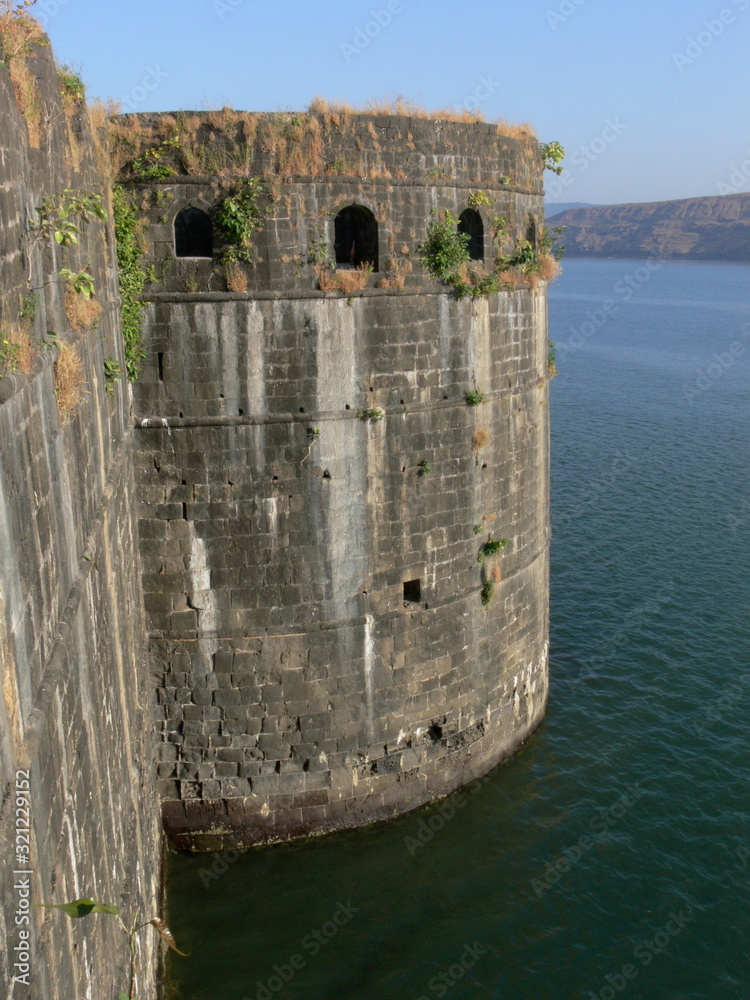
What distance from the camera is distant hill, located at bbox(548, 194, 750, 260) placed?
161m

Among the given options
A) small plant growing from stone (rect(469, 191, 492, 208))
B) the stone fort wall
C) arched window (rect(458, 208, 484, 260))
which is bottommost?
the stone fort wall

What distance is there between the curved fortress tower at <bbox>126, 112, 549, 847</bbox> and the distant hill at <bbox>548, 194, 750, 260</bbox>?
148 m

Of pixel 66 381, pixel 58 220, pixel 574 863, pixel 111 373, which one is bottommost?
pixel 574 863

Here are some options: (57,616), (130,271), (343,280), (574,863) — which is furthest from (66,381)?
(574,863)

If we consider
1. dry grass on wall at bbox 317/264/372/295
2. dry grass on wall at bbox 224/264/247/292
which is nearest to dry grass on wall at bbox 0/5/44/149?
dry grass on wall at bbox 224/264/247/292

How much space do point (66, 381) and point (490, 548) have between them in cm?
856

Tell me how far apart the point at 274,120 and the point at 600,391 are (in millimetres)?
33795

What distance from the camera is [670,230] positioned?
546ft

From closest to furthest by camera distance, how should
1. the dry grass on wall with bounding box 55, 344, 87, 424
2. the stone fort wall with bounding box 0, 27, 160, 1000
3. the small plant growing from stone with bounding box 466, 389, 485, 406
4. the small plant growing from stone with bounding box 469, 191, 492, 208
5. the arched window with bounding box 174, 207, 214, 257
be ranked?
the stone fort wall with bounding box 0, 27, 160, 1000 → the dry grass on wall with bounding box 55, 344, 87, 424 → the arched window with bounding box 174, 207, 214, 257 → the small plant growing from stone with bounding box 469, 191, 492, 208 → the small plant growing from stone with bounding box 466, 389, 485, 406

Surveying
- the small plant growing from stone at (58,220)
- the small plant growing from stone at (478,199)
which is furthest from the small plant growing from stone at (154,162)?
the small plant growing from stone at (58,220)

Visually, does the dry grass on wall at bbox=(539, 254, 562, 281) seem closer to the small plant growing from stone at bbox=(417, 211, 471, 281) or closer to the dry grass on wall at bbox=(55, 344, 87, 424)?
the small plant growing from stone at bbox=(417, 211, 471, 281)

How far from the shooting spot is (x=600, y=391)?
142ft

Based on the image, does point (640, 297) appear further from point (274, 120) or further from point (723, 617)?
point (274, 120)

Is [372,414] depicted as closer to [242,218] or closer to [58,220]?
[242,218]
